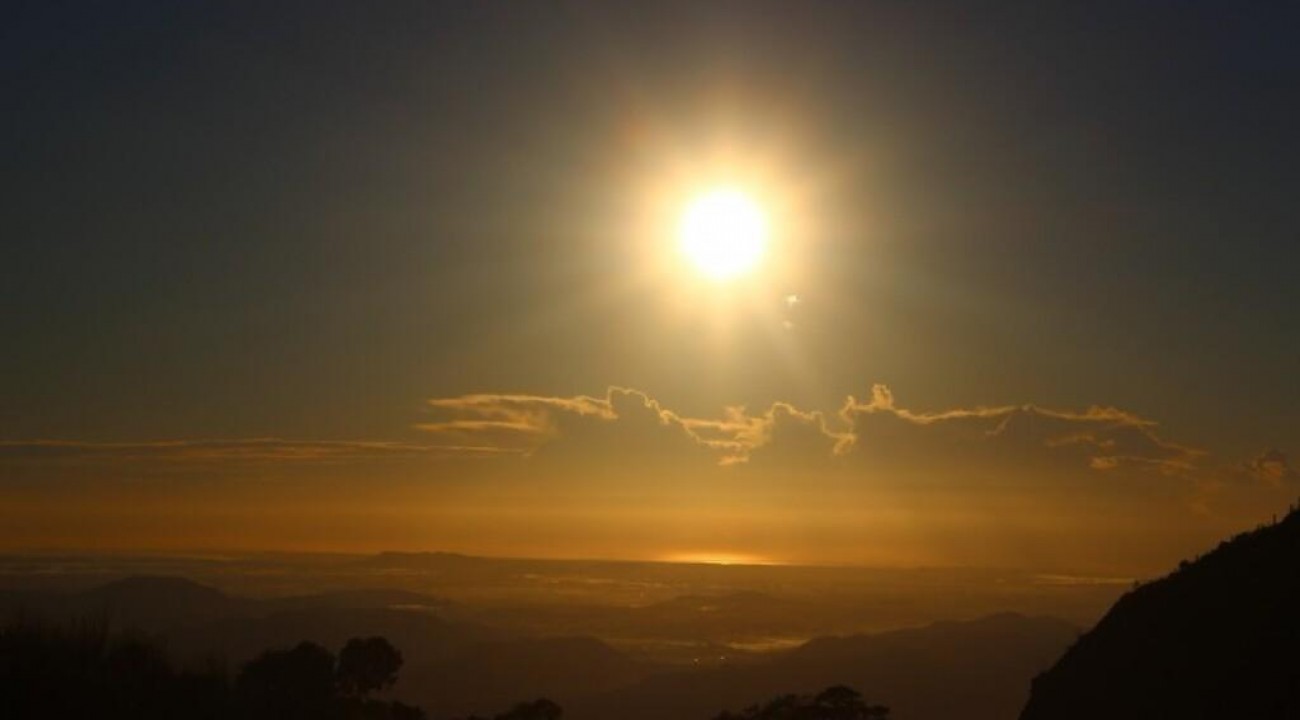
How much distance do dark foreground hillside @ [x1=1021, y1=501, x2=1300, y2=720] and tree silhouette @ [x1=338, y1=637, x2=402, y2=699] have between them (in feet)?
85.1

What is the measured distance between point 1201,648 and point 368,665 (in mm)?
30870

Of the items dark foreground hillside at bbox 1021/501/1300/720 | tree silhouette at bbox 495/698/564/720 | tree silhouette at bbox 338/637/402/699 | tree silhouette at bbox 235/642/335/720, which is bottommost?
tree silhouette at bbox 495/698/564/720

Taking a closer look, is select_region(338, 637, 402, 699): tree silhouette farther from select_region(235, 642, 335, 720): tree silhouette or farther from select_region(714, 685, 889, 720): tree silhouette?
select_region(235, 642, 335, 720): tree silhouette

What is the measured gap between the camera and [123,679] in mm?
14195

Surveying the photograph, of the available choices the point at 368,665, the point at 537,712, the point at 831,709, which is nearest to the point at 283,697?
the point at 831,709

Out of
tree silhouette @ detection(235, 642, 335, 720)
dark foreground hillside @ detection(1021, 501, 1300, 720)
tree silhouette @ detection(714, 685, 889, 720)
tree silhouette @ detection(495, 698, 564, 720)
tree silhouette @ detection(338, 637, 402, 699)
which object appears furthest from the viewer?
tree silhouette @ detection(495, 698, 564, 720)

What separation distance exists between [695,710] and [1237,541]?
6255 inches

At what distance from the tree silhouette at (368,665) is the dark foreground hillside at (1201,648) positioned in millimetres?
25938

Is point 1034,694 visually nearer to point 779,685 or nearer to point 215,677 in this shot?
point 215,677

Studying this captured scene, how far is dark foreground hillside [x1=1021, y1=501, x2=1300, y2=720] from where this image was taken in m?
16.4

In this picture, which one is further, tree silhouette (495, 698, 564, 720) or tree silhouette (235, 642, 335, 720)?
tree silhouette (495, 698, 564, 720)

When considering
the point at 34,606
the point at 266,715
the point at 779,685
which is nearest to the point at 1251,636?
the point at 266,715

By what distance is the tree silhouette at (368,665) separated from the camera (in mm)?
41250

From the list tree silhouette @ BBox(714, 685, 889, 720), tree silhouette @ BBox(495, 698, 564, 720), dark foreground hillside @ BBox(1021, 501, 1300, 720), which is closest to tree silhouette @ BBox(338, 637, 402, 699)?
tree silhouette @ BBox(495, 698, 564, 720)
